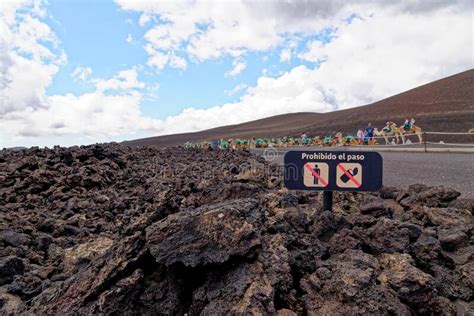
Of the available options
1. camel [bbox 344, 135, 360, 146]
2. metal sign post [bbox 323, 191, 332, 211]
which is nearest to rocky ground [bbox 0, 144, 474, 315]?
metal sign post [bbox 323, 191, 332, 211]

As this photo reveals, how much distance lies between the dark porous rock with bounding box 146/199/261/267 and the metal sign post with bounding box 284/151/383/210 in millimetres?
1468

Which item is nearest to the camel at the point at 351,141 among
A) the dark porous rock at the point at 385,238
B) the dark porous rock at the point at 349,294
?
the dark porous rock at the point at 385,238

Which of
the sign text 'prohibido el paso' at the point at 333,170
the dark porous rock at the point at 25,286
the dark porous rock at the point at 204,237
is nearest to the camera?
the dark porous rock at the point at 204,237

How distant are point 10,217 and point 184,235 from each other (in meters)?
3.75

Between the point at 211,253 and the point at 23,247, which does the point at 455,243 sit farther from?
the point at 23,247

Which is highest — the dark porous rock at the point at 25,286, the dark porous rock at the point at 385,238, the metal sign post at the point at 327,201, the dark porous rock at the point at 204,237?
the dark porous rock at the point at 204,237

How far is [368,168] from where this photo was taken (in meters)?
4.00

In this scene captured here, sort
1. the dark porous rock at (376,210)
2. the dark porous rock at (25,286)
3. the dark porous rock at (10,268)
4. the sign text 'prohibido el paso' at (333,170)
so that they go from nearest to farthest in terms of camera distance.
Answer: the dark porous rock at (25,286)
the dark porous rock at (10,268)
the sign text 'prohibido el paso' at (333,170)
the dark porous rock at (376,210)

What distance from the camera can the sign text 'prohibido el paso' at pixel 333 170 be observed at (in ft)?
13.1

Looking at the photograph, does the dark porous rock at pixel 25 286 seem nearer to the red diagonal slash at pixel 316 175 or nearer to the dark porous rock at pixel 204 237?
the dark porous rock at pixel 204 237

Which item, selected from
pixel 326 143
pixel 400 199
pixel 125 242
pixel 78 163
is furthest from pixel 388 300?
pixel 326 143

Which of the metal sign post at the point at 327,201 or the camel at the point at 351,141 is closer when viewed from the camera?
the metal sign post at the point at 327,201

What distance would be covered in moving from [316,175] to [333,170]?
0.17 meters

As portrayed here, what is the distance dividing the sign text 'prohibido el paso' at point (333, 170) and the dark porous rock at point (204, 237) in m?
1.47
